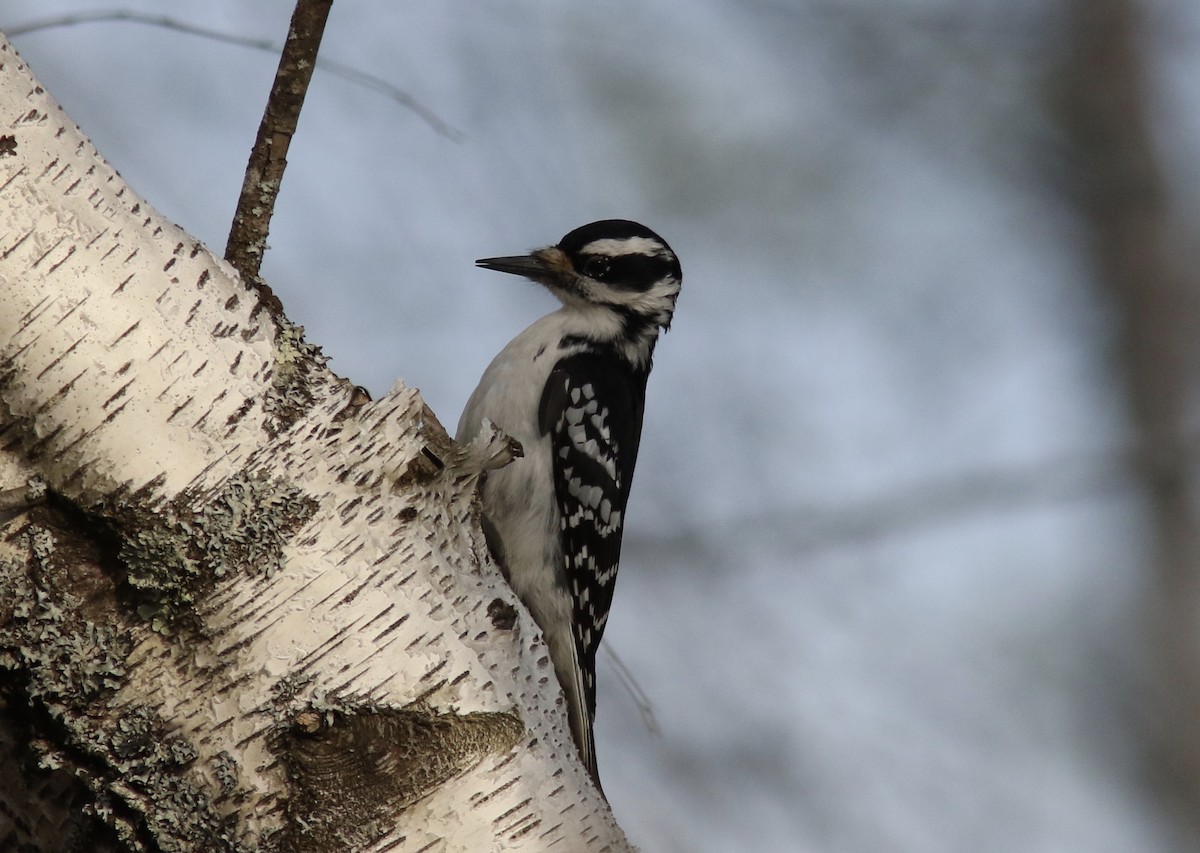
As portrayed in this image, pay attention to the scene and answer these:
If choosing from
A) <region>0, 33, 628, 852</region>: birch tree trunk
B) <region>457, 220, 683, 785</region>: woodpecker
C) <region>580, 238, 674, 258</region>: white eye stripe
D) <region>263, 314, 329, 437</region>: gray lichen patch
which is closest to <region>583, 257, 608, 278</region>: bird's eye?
<region>580, 238, 674, 258</region>: white eye stripe

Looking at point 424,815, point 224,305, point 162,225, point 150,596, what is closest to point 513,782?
point 424,815

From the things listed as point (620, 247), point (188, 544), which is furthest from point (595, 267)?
point (188, 544)

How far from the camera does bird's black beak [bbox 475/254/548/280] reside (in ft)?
13.9

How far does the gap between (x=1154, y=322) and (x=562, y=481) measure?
322cm

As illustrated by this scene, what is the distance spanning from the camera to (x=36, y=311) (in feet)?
5.72

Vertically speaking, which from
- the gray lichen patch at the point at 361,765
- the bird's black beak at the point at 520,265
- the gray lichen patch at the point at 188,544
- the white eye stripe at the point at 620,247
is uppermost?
the white eye stripe at the point at 620,247

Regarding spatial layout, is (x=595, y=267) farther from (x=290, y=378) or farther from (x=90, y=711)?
(x=90, y=711)

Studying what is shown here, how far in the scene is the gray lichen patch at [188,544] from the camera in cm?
177

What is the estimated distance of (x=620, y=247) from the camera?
441 cm

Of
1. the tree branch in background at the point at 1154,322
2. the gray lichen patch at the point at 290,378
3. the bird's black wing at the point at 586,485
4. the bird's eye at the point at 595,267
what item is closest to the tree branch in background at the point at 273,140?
the gray lichen patch at the point at 290,378

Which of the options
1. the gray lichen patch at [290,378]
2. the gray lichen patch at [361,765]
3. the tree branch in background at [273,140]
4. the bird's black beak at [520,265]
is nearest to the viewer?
the gray lichen patch at [361,765]

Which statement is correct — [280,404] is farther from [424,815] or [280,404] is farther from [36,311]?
[424,815]

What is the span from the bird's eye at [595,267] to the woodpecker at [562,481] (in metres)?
0.13

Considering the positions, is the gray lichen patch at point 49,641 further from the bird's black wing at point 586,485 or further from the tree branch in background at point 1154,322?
the tree branch in background at point 1154,322
